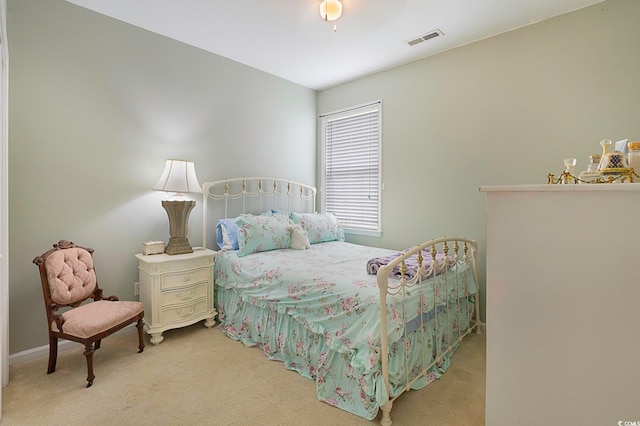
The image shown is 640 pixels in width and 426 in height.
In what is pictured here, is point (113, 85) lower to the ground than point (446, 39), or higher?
lower

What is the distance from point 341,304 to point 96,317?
165cm

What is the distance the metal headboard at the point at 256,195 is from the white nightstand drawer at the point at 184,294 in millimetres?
530

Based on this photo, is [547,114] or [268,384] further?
[547,114]

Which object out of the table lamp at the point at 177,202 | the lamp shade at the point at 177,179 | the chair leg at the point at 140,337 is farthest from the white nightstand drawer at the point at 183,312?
the lamp shade at the point at 177,179

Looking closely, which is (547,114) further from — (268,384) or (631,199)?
(268,384)

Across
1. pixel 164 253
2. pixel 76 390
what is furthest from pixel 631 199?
pixel 164 253

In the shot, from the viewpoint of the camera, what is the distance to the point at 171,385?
1993mm

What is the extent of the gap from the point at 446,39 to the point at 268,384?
A: 329 centimetres

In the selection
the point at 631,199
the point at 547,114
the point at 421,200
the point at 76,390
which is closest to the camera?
the point at 631,199

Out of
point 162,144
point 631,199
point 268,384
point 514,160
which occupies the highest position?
point 162,144

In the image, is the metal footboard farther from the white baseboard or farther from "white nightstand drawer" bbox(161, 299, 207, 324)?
the white baseboard

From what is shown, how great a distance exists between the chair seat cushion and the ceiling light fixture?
2689 mm

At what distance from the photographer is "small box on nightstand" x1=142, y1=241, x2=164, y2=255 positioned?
2703mm

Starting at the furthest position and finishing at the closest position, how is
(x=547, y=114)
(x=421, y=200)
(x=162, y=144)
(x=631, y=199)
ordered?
(x=421, y=200) → (x=162, y=144) → (x=547, y=114) → (x=631, y=199)
